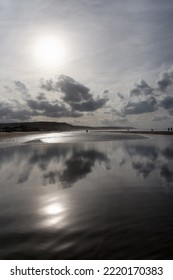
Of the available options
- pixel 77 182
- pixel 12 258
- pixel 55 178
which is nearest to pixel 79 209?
pixel 12 258

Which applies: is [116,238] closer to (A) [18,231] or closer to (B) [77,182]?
(A) [18,231]

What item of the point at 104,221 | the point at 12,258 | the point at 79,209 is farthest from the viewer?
the point at 79,209

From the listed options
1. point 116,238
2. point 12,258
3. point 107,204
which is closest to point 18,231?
point 12,258

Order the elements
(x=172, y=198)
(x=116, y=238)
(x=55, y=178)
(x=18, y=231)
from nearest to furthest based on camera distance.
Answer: (x=116, y=238) < (x=18, y=231) < (x=172, y=198) < (x=55, y=178)

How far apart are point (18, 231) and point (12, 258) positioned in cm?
133

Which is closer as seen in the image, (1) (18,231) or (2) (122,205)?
(1) (18,231)

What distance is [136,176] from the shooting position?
45.3ft

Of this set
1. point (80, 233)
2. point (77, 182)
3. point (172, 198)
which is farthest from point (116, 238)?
point (77, 182)

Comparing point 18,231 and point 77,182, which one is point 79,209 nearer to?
point 18,231

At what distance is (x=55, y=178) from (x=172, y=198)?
254 inches

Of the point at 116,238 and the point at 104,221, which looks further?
the point at 104,221

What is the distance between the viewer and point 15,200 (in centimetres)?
967
